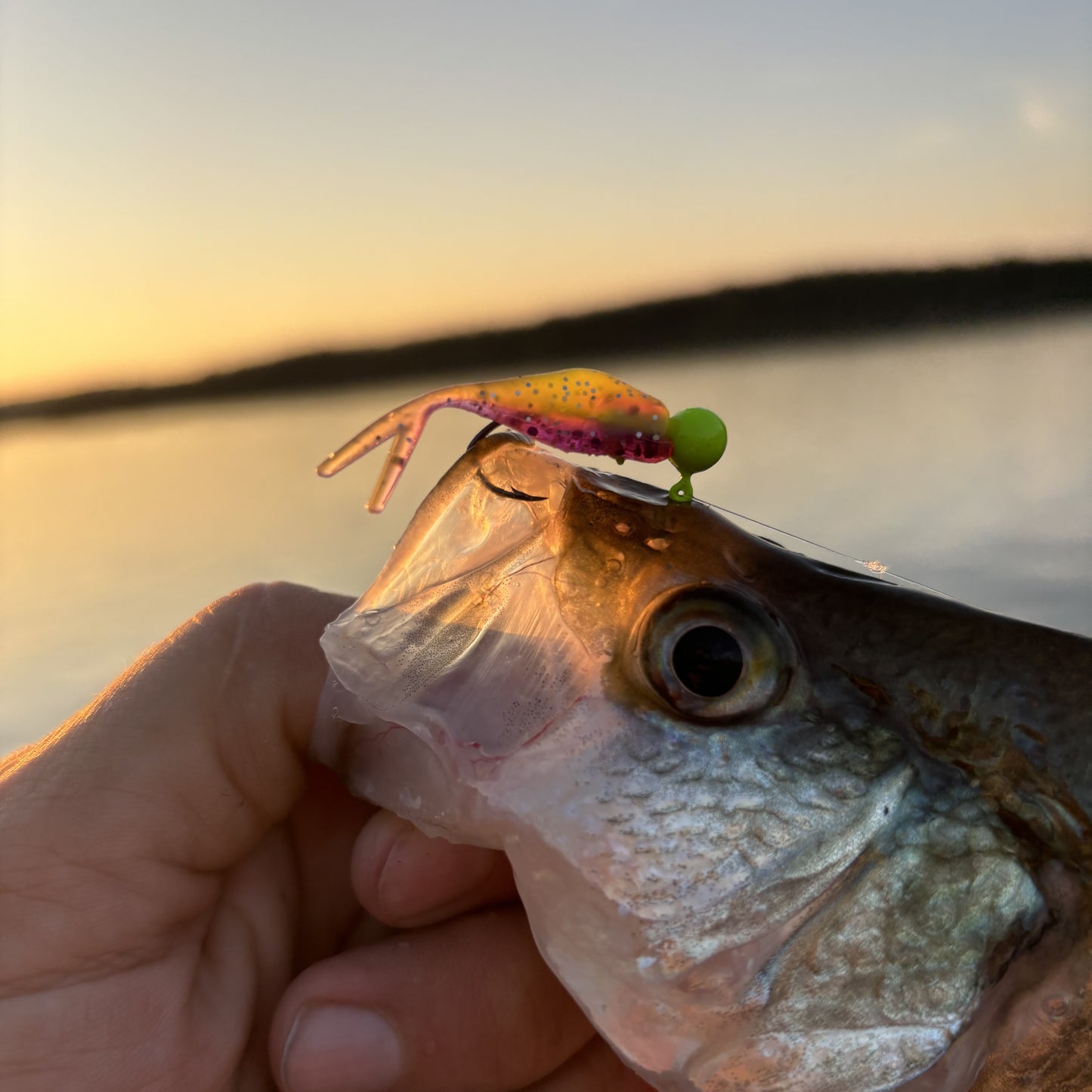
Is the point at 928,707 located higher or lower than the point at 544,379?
lower

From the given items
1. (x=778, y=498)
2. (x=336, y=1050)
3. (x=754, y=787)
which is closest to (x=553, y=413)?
(x=754, y=787)

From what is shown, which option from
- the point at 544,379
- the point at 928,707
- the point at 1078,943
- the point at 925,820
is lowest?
the point at 1078,943

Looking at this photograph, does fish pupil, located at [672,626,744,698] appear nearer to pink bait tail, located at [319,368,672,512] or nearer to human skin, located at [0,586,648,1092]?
pink bait tail, located at [319,368,672,512]

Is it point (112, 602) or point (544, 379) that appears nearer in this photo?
point (544, 379)

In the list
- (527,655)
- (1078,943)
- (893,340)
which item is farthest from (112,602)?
(893,340)

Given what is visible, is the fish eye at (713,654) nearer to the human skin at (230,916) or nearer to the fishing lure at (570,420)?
the fishing lure at (570,420)

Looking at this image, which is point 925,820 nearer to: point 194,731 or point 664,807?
point 664,807

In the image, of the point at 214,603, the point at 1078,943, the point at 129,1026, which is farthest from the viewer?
the point at 214,603
